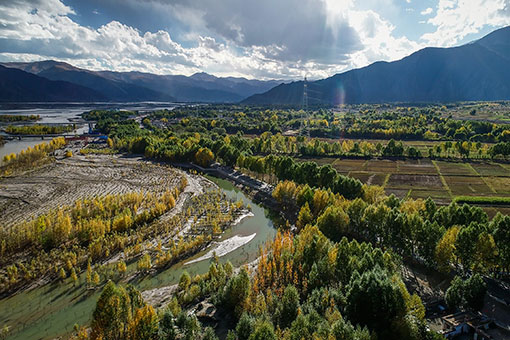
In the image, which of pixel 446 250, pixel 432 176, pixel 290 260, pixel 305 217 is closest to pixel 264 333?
pixel 290 260

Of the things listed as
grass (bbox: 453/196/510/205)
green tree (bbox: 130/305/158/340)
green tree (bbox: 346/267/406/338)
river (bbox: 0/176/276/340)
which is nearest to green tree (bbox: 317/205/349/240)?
river (bbox: 0/176/276/340)

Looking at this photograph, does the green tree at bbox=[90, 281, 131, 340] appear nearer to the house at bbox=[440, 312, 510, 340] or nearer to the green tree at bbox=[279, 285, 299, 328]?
the green tree at bbox=[279, 285, 299, 328]

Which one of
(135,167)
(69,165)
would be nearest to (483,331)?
(135,167)

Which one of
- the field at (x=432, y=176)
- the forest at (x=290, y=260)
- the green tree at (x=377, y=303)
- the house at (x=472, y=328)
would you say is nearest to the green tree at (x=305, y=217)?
the forest at (x=290, y=260)

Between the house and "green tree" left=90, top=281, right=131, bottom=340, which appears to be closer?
"green tree" left=90, top=281, right=131, bottom=340

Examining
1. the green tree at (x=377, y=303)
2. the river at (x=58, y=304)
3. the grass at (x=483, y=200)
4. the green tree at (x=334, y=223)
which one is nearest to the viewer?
the green tree at (x=377, y=303)

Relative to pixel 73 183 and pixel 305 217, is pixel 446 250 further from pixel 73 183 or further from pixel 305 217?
pixel 73 183

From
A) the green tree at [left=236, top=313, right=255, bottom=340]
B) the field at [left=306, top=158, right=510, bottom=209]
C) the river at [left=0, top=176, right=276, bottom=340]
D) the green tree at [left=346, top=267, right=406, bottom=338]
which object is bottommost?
the river at [left=0, top=176, right=276, bottom=340]

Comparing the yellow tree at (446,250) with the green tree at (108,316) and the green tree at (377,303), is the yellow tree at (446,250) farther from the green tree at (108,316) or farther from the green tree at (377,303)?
the green tree at (108,316)
